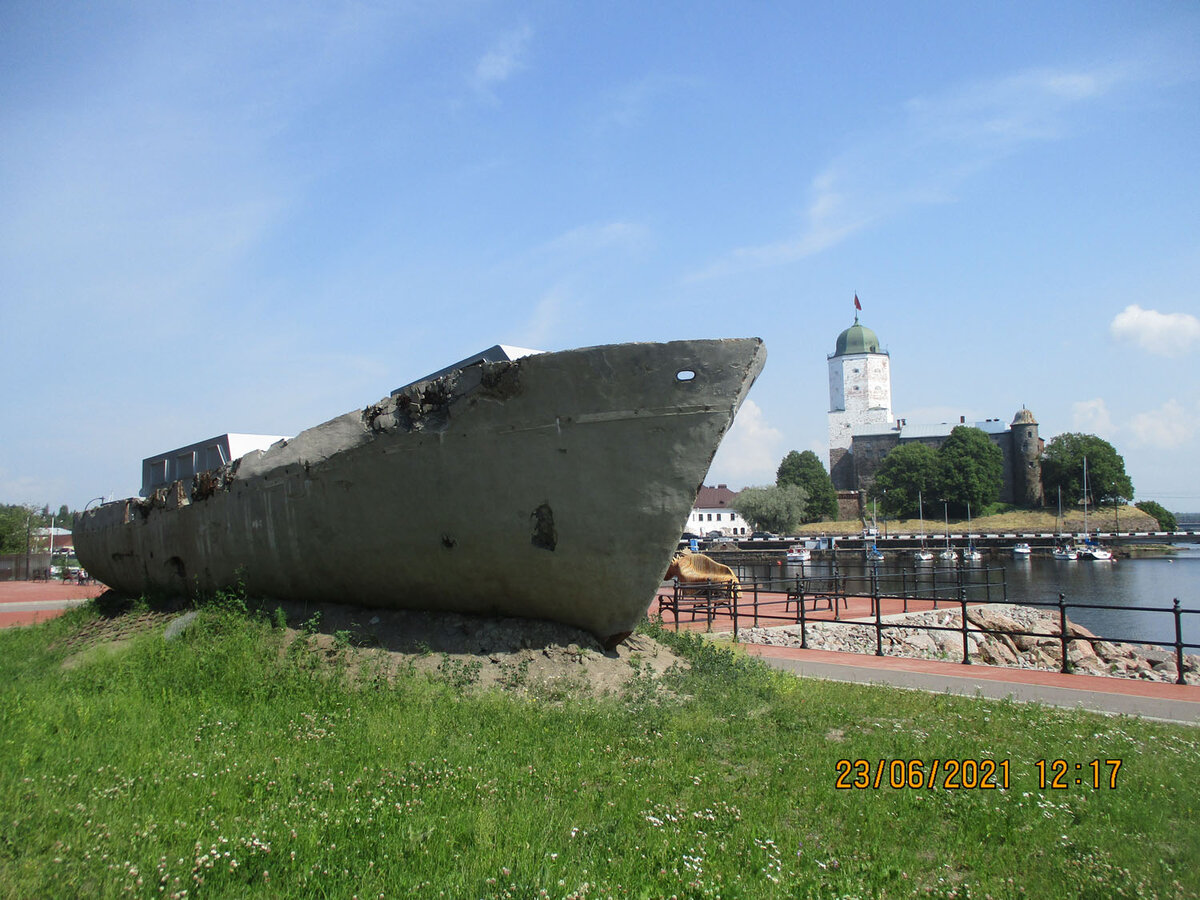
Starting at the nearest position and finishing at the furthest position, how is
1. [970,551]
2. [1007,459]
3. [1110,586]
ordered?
[1110,586] < [970,551] < [1007,459]

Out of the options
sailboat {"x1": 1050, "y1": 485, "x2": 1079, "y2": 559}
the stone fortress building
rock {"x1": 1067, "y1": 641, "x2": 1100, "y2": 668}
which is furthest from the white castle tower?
rock {"x1": 1067, "y1": 641, "x2": 1100, "y2": 668}

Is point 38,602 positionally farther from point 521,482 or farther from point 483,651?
point 521,482

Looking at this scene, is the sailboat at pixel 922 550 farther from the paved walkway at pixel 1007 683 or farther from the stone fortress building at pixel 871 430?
the paved walkway at pixel 1007 683

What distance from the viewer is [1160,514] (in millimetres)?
89312

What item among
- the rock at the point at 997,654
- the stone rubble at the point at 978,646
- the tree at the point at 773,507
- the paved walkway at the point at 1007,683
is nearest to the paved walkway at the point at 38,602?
the paved walkway at the point at 1007,683

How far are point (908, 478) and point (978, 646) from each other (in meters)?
74.5

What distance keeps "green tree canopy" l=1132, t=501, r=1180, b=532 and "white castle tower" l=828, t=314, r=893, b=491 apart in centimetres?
2885

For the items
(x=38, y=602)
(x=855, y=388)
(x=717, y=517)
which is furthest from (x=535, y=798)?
(x=855, y=388)

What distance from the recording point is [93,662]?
25.6ft

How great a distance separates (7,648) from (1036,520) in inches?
3470

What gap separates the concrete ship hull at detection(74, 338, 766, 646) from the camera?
21.5ft

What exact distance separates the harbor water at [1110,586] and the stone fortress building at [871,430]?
2147 centimetres

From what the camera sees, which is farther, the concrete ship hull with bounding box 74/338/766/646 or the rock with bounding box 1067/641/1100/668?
the rock with bounding box 1067/641/1100/668

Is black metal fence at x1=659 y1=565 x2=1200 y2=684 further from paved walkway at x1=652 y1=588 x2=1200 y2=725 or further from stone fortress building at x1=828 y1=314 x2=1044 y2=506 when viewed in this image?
stone fortress building at x1=828 y1=314 x2=1044 y2=506
